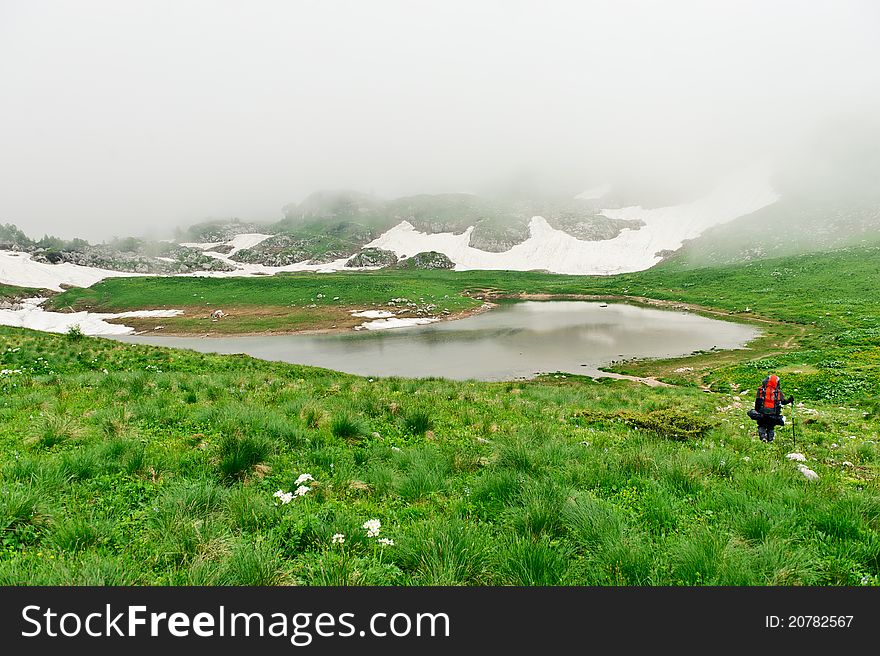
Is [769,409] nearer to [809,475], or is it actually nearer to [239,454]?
[809,475]

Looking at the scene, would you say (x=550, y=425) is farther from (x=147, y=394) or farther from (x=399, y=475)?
(x=147, y=394)

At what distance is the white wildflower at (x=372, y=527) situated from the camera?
4.07 m

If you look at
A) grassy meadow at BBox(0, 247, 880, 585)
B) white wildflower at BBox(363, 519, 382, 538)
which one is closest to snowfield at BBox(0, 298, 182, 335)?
grassy meadow at BBox(0, 247, 880, 585)

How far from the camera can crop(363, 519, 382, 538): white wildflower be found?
407cm

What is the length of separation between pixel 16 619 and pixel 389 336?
188ft

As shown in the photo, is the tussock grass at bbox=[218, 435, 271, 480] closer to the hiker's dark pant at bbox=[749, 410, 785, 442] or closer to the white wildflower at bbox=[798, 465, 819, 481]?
the white wildflower at bbox=[798, 465, 819, 481]

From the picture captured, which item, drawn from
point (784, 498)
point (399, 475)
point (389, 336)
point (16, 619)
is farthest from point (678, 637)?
point (389, 336)

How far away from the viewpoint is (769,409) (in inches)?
408

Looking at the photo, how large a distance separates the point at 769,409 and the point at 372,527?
1146 cm

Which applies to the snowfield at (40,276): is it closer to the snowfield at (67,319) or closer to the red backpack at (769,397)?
the snowfield at (67,319)

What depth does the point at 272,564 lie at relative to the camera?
3.35m

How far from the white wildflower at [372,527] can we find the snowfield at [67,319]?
89.6m

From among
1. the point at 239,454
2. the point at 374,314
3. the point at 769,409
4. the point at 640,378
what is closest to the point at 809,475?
the point at 769,409

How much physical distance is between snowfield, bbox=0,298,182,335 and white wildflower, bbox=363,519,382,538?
89592mm
